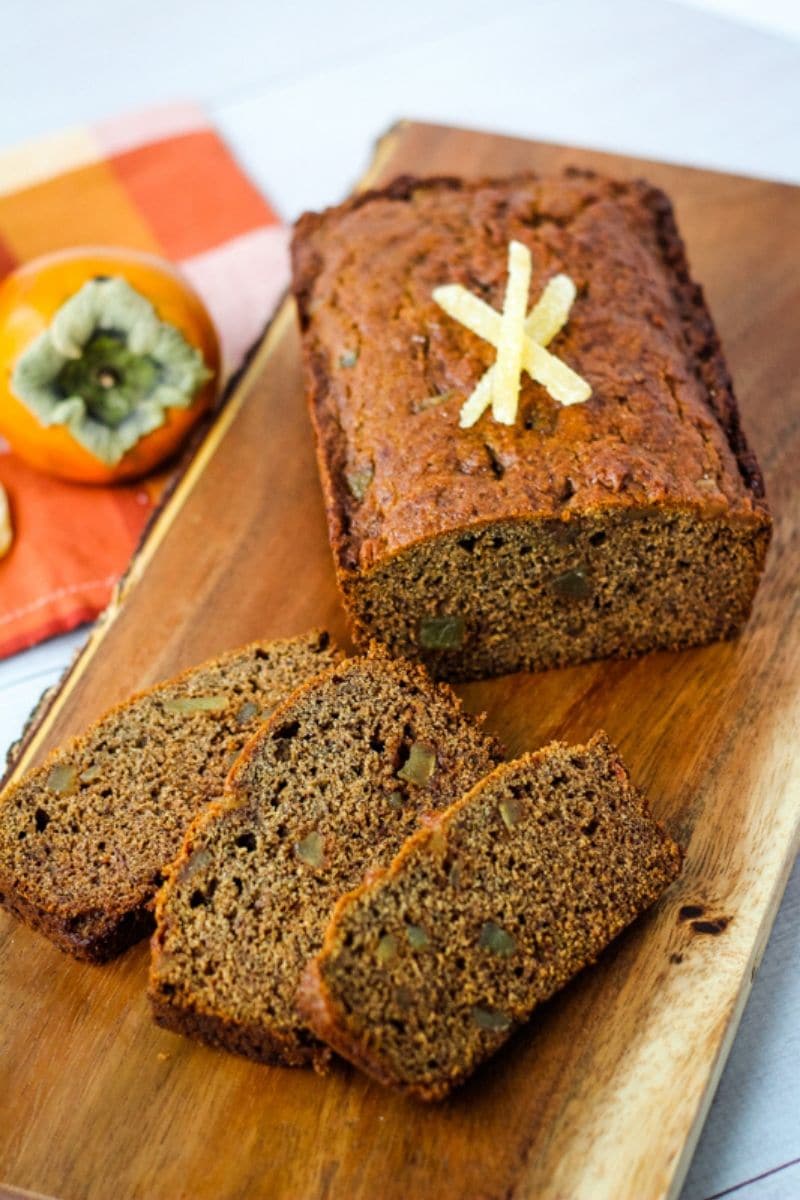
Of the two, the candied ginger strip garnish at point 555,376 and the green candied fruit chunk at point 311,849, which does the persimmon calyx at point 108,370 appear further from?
the green candied fruit chunk at point 311,849

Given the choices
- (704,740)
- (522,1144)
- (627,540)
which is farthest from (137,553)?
(522,1144)

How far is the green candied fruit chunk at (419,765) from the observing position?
137 inches

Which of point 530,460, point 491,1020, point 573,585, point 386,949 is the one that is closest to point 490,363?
point 530,460

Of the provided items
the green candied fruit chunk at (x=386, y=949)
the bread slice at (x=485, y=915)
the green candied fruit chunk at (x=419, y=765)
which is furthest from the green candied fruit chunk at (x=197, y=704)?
the green candied fruit chunk at (x=386, y=949)

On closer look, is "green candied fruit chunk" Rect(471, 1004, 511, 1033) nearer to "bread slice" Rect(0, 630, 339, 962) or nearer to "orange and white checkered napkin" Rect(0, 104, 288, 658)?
"bread slice" Rect(0, 630, 339, 962)

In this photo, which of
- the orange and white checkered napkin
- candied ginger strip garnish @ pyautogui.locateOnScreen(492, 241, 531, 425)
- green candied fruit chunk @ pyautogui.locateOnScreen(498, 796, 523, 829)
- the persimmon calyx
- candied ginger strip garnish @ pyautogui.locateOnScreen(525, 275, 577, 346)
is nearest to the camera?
green candied fruit chunk @ pyautogui.locateOnScreen(498, 796, 523, 829)

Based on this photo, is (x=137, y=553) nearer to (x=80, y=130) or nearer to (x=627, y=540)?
(x=627, y=540)

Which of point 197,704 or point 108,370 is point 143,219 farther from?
point 197,704

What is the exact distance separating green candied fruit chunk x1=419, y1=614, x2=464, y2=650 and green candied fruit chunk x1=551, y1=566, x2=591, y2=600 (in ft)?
0.94

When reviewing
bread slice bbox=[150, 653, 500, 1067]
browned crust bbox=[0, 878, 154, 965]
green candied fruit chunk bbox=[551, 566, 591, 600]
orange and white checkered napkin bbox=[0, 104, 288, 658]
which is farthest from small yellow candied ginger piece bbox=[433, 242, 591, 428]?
browned crust bbox=[0, 878, 154, 965]

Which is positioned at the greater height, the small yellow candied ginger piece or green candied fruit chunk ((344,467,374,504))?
the small yellow candied ginger piece

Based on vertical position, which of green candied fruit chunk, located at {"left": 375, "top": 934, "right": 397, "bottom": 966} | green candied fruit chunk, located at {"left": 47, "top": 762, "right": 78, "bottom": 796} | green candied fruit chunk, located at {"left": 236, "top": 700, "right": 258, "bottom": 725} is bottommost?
green candied fruit chunk, located at {"left": 375, "top": 934, "right": 397, "bottom": 966}

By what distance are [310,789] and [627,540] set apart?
1.10 meters

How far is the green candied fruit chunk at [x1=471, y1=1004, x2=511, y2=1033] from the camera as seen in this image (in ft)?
9.93
